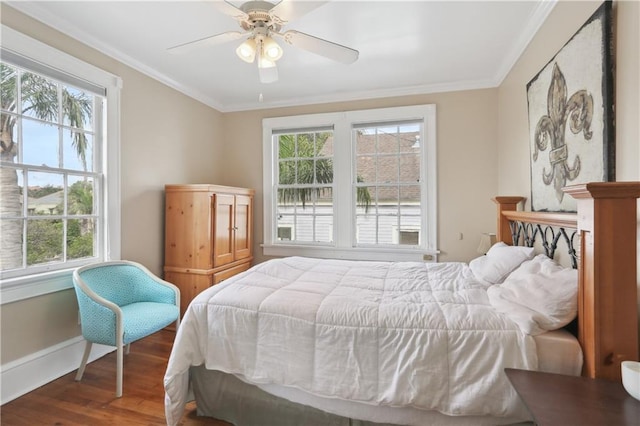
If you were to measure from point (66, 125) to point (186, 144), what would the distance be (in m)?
1.30

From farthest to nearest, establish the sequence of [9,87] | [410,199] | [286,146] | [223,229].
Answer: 1. [286,146]
2. [410,199]
3. [223,229]
4. [9,87]

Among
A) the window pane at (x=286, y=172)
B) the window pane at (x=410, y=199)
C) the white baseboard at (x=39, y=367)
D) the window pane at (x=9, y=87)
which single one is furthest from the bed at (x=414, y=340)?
the window pane at (x=286, y=172)

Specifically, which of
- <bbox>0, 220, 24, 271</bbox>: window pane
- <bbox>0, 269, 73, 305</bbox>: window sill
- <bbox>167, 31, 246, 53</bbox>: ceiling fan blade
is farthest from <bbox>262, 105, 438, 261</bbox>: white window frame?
<bbox>0, 220, 24, 271</bbox>: window pane

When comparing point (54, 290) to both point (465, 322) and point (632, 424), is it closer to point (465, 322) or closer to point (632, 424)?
point (465, 322)

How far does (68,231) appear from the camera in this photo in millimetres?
2445

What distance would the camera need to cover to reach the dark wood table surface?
0.95 meters

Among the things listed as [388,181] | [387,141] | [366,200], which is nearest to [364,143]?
[387,141]

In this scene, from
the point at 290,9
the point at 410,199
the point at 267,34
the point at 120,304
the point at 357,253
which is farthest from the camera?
the point at 357,253

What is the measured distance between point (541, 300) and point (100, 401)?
269 cm

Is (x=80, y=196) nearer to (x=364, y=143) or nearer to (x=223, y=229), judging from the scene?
(x=223, y=229)

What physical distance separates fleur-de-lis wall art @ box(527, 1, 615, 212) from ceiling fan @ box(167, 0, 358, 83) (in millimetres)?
1260

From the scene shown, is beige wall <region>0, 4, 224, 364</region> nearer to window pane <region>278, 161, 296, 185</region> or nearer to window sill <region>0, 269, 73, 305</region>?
window sill <region>0, 269, 73, 305</region>

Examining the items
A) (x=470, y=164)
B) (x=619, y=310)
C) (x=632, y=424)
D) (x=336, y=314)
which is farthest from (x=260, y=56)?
(x=470, y=164)

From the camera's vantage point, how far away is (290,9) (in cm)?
164
